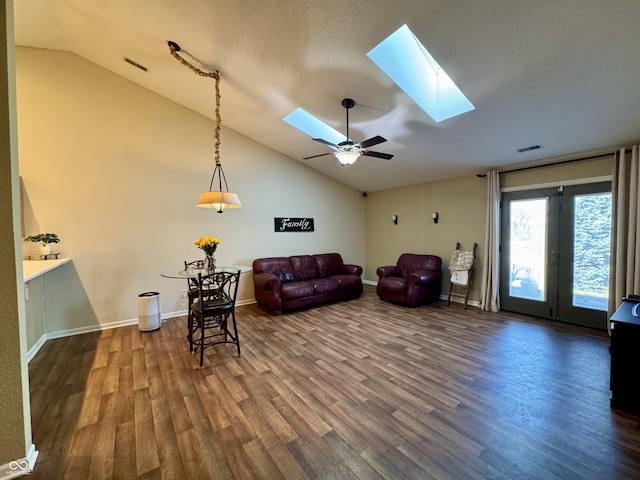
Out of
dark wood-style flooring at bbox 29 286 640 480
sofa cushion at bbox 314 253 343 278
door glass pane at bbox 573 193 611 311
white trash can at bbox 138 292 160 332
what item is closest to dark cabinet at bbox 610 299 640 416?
dark wood-style flooring at bbox 29 286 640 480

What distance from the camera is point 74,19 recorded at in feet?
9.98

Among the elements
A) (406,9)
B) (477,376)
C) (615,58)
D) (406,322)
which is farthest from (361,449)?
(615,58)

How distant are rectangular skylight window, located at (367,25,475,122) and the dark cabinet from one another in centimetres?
262

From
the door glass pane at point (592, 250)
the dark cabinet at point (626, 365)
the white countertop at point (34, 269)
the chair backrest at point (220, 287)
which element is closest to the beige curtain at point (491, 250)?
the door glass pane at point (592, 250)

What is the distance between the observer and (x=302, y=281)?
5.16 metres

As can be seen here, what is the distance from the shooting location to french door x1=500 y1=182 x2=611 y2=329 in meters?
3.71

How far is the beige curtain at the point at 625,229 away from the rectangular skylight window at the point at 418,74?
2.27 metres

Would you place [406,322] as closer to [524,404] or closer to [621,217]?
[524,404]

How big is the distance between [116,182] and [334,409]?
4.44 meters

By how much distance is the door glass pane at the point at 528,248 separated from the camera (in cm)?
427

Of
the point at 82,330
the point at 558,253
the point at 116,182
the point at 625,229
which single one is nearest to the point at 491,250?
the point at 558,253

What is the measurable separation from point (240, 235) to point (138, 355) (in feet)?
8.52

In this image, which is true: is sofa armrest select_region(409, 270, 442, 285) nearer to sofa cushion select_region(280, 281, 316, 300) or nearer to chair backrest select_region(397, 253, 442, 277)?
chair backrest select_region(397, 253, 442, 277)

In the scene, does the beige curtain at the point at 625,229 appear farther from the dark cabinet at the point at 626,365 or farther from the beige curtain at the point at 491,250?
the dark cabinet at the point at 626,365
